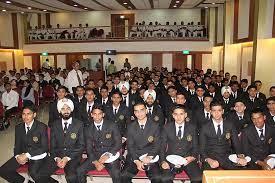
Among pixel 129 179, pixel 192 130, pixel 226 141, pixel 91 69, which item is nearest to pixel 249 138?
pixel 226 141

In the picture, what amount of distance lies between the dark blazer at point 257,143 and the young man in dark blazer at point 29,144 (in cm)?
313

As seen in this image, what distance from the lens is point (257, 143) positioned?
4.12 meters

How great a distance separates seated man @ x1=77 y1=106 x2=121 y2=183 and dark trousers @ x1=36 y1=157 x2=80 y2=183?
0.53 feet

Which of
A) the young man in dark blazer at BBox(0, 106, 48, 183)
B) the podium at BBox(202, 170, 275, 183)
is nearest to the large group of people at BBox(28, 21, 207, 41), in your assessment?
the young man in dark blazer at BBox(0, 106, 48, 183)

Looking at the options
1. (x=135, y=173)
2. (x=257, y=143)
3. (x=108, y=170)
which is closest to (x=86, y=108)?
(x=108, y=170)

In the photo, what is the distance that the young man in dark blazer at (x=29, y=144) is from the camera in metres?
4.09

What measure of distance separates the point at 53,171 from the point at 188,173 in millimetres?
1995

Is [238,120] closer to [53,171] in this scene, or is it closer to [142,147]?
[142,147]

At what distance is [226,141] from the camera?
164 inches

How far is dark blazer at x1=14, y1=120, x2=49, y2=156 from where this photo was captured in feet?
14.0

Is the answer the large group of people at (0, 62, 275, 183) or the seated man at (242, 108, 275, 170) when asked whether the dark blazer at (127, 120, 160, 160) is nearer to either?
the large group of people at (0, 62, 275, 183)

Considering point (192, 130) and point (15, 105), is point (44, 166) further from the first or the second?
point (15, 105)

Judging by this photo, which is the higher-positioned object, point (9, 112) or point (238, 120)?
point (238, 120)

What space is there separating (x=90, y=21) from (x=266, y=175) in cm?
2203
